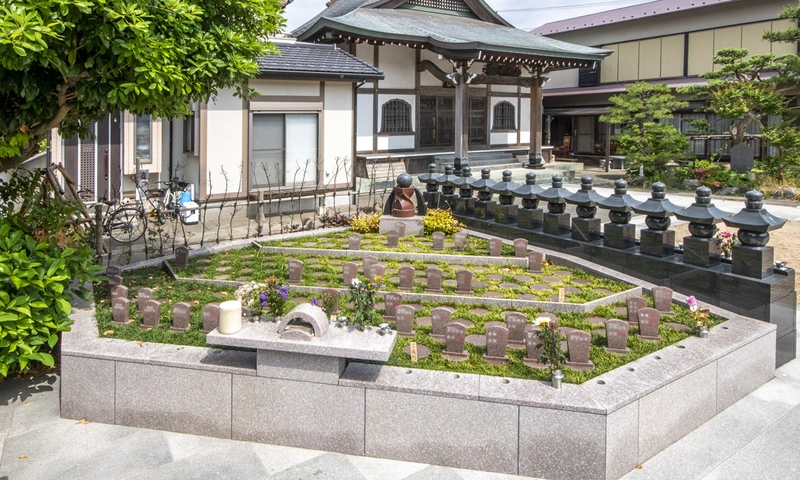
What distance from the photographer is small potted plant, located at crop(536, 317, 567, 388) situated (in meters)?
5.63

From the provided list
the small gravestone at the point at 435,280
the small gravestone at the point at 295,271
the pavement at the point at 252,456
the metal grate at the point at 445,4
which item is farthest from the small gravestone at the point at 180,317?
the metal grate at the point at 445,4

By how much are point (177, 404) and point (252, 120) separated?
11.0 meters

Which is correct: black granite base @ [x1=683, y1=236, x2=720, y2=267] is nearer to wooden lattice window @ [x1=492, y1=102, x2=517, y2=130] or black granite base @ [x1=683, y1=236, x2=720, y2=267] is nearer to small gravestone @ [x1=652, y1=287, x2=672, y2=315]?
small gravestone @ [x1=652, y1=287, x2=672, y2=315]

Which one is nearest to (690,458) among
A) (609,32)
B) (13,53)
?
(13,53)

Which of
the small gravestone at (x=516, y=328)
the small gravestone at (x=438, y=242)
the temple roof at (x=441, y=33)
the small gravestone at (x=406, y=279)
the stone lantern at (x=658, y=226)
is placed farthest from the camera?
the temple roof at (x=441, y=33)

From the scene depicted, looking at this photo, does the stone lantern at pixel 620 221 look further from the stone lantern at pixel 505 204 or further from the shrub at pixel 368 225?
the shrub at pixel 368 225

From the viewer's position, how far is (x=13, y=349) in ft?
18.3

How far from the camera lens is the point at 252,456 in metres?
5.72

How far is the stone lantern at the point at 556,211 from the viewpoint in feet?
36.4

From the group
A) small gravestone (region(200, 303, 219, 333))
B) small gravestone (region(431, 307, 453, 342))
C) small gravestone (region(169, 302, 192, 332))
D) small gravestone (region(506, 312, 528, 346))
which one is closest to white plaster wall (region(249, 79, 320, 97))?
small gravestone (region(169, 302, 192, 332))

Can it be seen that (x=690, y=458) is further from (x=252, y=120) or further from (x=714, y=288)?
(x=252, y=120)

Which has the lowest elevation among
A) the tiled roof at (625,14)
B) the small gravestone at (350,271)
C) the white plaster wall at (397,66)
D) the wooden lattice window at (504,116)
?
the small gravestone at (350,271)

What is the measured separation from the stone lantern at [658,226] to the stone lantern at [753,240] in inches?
47.3

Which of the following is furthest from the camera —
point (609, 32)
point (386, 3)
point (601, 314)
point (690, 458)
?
point (609, 32)
